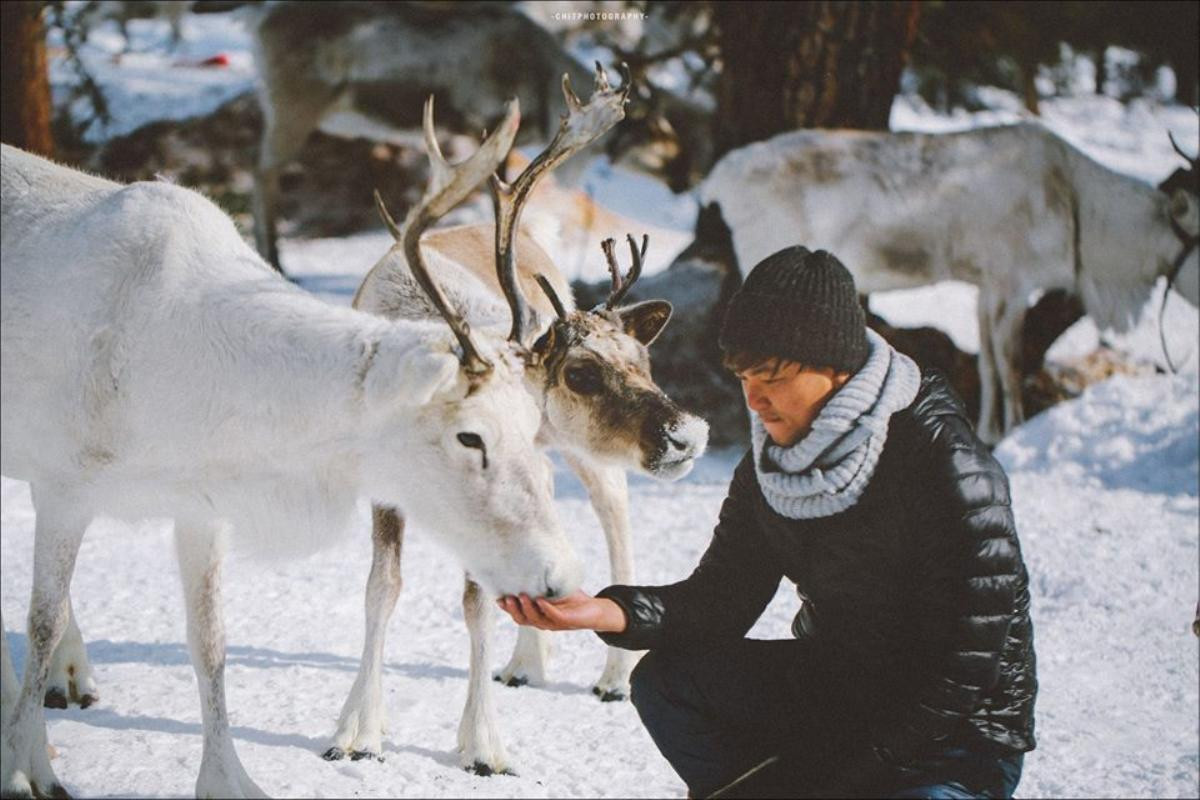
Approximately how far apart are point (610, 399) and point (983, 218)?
470 cm

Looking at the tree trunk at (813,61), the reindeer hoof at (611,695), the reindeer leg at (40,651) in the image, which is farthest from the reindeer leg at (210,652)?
the tree trunk at (813,61)

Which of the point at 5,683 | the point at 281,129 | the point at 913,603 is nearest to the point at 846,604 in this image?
the point at 913,603

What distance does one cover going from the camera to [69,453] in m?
3.21

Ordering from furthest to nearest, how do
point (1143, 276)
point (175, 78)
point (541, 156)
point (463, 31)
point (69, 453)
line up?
point (175, 78), point (463, 31), point (1143, 276), point (541, 156), point (69, 453)

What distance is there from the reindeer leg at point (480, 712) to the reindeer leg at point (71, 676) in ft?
3.69

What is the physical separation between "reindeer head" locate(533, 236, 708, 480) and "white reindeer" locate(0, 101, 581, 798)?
34.3 inches

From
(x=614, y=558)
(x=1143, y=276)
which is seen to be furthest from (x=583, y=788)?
(x=1143, y=276)

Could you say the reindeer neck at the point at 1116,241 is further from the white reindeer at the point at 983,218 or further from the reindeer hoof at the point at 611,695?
the reindeer hoof at the point at 611,695

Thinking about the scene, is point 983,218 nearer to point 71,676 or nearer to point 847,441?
point 847,441

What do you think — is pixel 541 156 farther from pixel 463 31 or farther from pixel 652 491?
pixel 463 31

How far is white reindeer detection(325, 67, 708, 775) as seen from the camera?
392 cm

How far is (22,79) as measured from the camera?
776 cm

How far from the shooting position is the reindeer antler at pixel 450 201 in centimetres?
317

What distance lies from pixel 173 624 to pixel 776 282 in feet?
9.78
